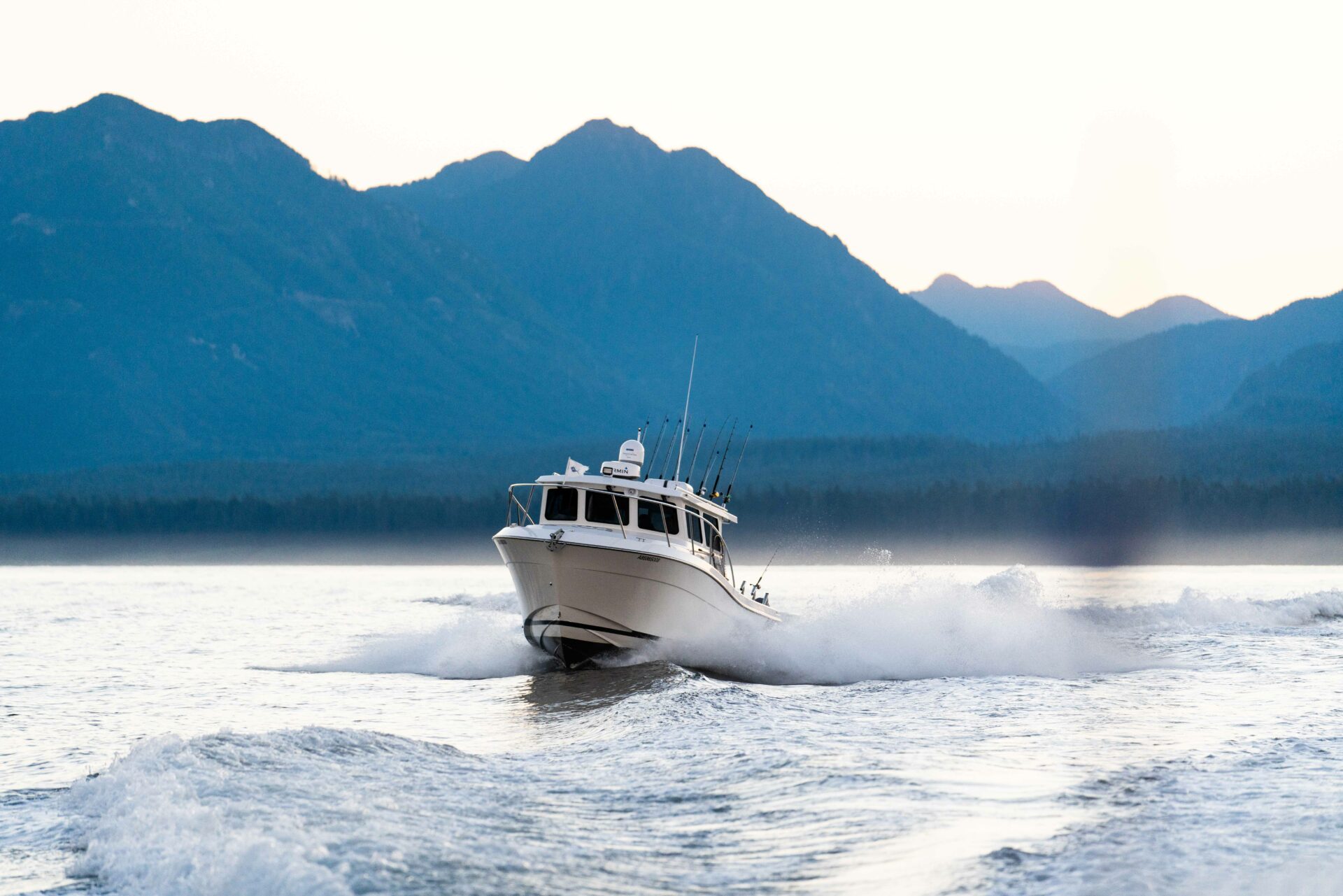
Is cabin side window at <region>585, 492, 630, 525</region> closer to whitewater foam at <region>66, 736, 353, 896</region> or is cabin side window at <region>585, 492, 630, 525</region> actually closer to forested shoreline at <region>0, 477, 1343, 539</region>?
whitewater foam at <region>66, 736, 353, 896</region>

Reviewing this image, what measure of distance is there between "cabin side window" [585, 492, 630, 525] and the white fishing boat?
0.06ft

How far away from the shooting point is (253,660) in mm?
29906

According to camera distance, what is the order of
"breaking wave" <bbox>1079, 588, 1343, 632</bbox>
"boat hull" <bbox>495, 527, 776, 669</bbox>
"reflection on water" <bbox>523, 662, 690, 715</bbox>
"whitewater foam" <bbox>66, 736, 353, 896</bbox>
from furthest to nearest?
1. "breaking wave" <bbox>1079, 588, 1343, 632</bbox>
2. "boat hull" <bbox>495, 527, 776, 669</bbox>
3. "reflection on water" <bbox>523, 662, 690, 715</bbox>
4. "whitewater foam" <bbox>66, 736, 353, 896</bbox>

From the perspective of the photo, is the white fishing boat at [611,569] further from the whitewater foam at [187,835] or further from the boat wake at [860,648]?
the whitewater foam at [187,835]

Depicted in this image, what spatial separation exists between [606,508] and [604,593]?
5.91 feet

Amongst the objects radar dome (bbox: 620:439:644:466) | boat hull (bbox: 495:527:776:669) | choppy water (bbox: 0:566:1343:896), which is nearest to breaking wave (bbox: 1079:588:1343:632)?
choppy water (bbox: 0:566:1343:896)

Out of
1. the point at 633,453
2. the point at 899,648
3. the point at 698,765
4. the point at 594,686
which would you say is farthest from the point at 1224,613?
the point at 698,765

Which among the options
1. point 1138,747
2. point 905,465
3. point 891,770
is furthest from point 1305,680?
point 905,465

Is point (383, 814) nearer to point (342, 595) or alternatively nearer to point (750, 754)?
point (750, 754)

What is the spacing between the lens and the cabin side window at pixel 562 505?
27.9 m

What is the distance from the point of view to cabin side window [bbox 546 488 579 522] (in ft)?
91.6

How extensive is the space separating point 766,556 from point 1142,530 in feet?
116

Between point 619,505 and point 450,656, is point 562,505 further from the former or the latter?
point 450,656

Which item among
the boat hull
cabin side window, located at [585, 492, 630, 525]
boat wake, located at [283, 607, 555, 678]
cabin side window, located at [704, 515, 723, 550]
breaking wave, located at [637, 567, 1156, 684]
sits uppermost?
cabin side window, located at [585, 492, 630, 525]
